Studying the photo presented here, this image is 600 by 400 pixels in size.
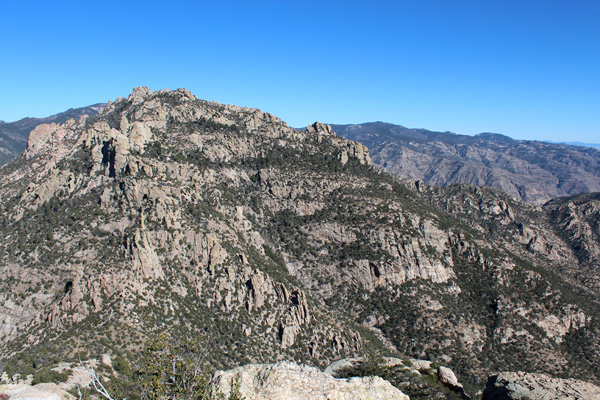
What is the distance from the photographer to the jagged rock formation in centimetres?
3641

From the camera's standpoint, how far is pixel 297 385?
30.2m

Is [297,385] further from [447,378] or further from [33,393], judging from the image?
[447,378]

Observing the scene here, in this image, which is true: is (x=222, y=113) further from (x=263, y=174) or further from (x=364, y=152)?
(x=364, y=152)

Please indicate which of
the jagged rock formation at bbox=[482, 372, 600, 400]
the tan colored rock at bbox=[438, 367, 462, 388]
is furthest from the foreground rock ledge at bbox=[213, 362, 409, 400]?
the tan colored rock at bbox=[438, 367, 462, 388]

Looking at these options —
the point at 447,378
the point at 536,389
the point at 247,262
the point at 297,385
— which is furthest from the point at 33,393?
the point at 247,262

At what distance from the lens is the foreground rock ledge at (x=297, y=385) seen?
29375 mm

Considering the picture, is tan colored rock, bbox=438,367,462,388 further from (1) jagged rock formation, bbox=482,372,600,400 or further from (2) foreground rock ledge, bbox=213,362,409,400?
(2) foreground rock ledge, bbox=213,362,409,400

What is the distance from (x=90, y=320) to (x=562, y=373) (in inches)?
3517

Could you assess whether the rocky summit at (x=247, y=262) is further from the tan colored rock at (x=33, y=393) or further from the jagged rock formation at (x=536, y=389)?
the tan colored rock at (x=33, y=393)

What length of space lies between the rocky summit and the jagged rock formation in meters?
6.55

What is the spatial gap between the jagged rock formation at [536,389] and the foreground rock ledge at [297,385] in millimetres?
14925

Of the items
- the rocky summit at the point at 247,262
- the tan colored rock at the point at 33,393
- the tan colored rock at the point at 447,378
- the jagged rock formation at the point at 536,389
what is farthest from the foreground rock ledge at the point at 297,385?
the rocky summit at the point at 247,262

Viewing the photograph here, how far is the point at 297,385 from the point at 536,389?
79.2 ft

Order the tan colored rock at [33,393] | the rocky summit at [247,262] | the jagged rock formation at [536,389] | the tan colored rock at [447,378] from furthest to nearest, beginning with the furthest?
the rocky summit at [247,262] < the tan colored rock at [447,378] < the jagged rock formation at [536,389] < the tan colored rock at [33,393]
